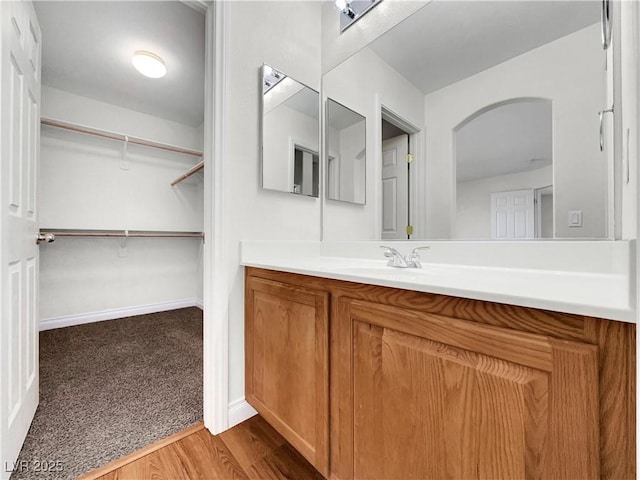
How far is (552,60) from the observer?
0.94 m

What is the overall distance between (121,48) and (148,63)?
196 millimetres

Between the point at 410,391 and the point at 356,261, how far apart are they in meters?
0.86

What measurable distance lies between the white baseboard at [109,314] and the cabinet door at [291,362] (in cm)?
245

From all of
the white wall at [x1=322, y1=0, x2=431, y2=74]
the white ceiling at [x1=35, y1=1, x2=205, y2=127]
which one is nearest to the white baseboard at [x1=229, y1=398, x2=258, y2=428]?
the white wall at [x1=322, y1=0, x2=431, y2=74]

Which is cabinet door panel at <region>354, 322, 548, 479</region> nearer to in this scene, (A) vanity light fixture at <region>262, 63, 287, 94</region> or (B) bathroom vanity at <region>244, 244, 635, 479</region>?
(B) bathroom vanity at <region>244, 244, 635, 479</region>

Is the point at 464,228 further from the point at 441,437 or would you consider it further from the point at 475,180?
the point at 441,437

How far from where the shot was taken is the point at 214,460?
1.09 m

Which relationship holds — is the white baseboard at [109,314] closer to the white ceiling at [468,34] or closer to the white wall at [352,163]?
the white wall at [352,163]

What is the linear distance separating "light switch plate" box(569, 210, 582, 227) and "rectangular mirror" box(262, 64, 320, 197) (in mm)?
1214

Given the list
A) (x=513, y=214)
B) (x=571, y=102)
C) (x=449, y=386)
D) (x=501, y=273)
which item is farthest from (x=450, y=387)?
(x=571, y=102)

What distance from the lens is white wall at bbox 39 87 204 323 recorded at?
8.52ft

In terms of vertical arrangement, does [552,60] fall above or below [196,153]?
below

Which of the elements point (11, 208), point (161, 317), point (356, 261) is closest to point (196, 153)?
point (161, 317)

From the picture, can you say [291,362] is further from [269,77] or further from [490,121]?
[269,77]
